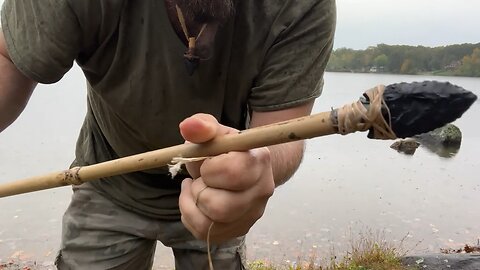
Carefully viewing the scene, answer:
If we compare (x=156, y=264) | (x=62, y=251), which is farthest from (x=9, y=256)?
(x=62, y=251)

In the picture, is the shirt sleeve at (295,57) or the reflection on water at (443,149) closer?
the shirt sleeve at (295,57)

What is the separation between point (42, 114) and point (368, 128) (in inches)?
717

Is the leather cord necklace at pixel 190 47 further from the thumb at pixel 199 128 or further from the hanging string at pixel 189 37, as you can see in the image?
the thumb at pixel 199 128

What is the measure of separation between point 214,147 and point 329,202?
27.3ft

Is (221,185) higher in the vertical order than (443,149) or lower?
higher

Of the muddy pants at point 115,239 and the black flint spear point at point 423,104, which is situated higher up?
the black flint spear point at point 423,104

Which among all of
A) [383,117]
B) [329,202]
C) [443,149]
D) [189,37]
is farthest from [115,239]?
[443,149]

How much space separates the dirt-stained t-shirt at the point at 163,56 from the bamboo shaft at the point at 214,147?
0.44 meters

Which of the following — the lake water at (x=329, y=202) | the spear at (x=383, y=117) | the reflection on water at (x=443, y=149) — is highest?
the spear at (x=383, y=117)

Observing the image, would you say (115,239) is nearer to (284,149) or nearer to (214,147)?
(284,149)

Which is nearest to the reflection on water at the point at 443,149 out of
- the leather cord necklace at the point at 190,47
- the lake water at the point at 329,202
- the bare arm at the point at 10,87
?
the lake water at the point at 329,202

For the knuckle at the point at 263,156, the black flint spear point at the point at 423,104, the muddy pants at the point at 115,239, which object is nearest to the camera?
the black flint spear point at the point at 423,104

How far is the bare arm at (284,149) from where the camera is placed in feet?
5.47

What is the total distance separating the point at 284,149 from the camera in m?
1.73
